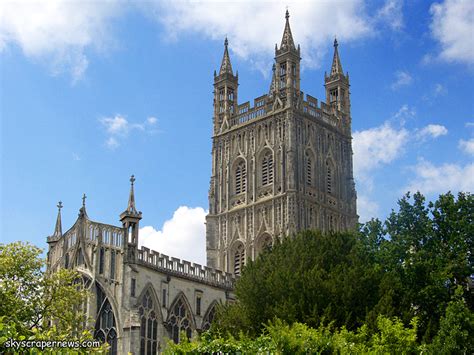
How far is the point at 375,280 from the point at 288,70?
3352 cm

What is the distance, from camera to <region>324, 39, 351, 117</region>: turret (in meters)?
76.7

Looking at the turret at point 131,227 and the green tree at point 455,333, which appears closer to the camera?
the green tree at point 455,333

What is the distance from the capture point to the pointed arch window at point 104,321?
47.6 m

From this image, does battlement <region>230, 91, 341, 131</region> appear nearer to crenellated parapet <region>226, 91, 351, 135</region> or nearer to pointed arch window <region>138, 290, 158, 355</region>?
crenellated parapet <region>226, 91, 351, 135</region>

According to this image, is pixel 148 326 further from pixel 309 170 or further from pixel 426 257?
pixel 309 170

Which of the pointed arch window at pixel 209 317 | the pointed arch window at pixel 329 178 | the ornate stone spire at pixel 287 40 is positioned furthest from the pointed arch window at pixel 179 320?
the ornate stone spire at pixel 287 40

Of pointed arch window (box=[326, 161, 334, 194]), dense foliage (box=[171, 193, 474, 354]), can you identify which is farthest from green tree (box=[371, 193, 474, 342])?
A: pointed arch window (box=[326, 161, 334, 194])

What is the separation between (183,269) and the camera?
52969 millimetres

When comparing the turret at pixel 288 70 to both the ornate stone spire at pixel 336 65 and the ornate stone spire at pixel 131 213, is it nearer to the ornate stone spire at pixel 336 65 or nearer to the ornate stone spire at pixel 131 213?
the ornate stone spire at pixel 336 65

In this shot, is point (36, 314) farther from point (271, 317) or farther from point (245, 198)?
point (245, 198)

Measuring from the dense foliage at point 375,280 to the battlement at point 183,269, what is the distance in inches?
292

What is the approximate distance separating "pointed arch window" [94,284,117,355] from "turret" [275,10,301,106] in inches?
1089

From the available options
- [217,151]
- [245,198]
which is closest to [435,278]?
[245,198]

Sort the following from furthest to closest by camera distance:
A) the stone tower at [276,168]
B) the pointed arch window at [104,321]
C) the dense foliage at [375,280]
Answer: the stone tower at [276,168] → the pointed arch window at [104,321] → the dense foliage at [375,280]
